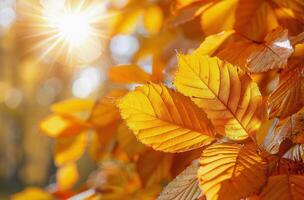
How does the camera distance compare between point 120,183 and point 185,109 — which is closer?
point 185,109

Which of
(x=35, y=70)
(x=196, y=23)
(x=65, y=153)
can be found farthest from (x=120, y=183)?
(x=35, y=70)

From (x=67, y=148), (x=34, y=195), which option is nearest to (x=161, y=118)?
(x=67, y=148)

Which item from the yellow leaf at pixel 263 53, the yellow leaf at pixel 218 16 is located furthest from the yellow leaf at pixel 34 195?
the yellow leaf at pixel 263 53

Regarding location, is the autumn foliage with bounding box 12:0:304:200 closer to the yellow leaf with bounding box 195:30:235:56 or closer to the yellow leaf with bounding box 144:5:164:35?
the yellow leaf with bounding box 195:30:235:56

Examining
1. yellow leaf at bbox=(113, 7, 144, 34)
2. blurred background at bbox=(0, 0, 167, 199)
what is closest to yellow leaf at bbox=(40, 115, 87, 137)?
yellow leaf at bbox=(113, 7, 144, 34)

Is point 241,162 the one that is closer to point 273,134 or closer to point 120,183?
point 273,134

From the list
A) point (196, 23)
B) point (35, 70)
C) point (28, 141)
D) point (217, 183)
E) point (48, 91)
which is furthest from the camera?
point (48, 91)

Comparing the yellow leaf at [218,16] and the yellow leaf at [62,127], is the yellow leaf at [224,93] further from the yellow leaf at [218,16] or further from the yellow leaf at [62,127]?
the yellow leaf at [62,127]
